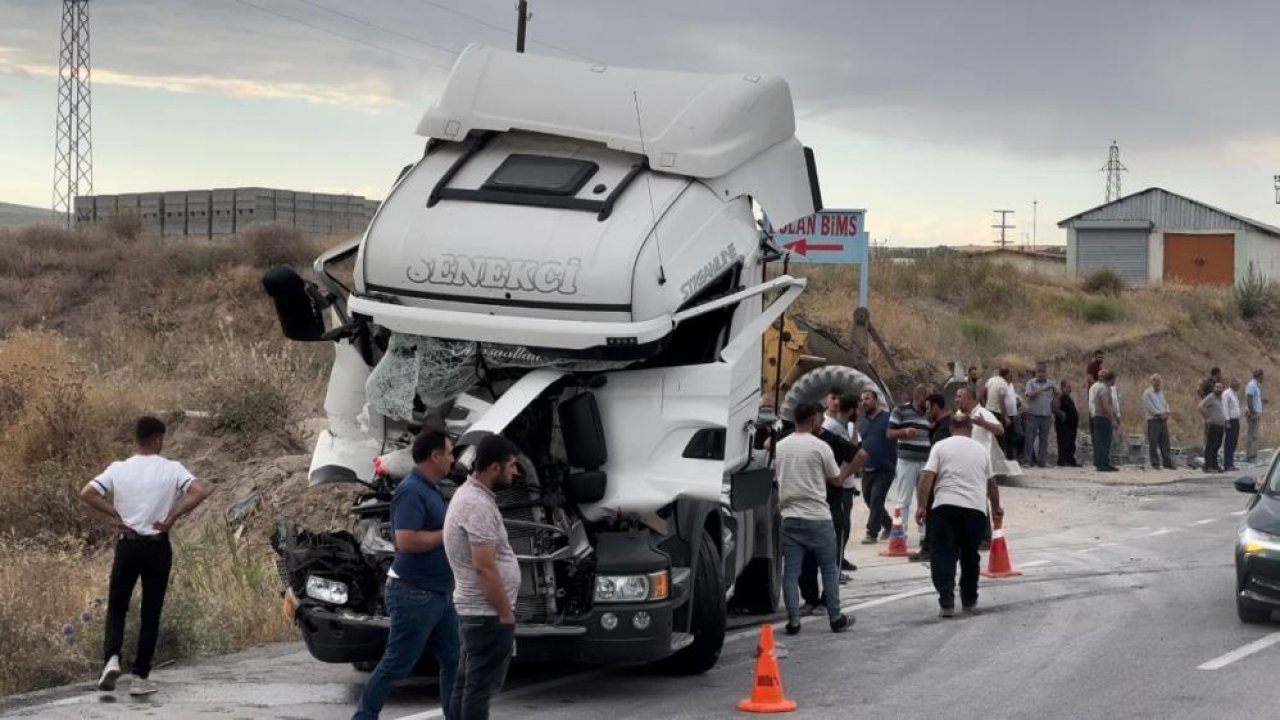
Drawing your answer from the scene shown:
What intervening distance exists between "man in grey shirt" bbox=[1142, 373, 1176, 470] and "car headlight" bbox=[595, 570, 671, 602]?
21420mm

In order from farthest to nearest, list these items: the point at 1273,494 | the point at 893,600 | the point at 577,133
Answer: the point at 893,600 < the point at 1273,494 < the point at 577,133

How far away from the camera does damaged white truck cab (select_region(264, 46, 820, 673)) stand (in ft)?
34.0

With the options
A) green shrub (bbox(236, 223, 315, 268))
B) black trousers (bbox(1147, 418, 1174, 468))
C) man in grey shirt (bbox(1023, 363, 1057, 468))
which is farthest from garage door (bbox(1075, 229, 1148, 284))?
man in grey shirt (bbox(1023, 363, 1057, 468))

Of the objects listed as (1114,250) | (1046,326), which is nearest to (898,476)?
(1046,326)

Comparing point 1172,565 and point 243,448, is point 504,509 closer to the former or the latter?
point 1172,565

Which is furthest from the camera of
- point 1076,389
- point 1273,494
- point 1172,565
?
point 1076,389

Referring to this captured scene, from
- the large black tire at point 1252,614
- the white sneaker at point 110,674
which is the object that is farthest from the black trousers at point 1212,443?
the white sneaker at point 110,674

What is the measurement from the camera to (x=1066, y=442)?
31109 mm

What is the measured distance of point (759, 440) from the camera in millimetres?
12969

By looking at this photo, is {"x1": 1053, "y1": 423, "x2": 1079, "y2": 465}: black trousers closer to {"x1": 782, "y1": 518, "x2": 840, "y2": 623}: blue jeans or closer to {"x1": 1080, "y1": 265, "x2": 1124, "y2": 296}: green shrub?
{"x1": 782, "y1": 518, "x2": 840, "y2": 623}: blue jeans

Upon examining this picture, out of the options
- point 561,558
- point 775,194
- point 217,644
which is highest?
point 775,194

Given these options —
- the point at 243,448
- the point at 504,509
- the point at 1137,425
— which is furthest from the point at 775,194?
the point at 1137,425

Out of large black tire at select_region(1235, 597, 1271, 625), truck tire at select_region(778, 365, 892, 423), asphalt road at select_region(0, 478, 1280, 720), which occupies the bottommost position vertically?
asphalt road at select_region(0, 478, 1280, 720)

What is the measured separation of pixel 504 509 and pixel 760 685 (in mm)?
1872
